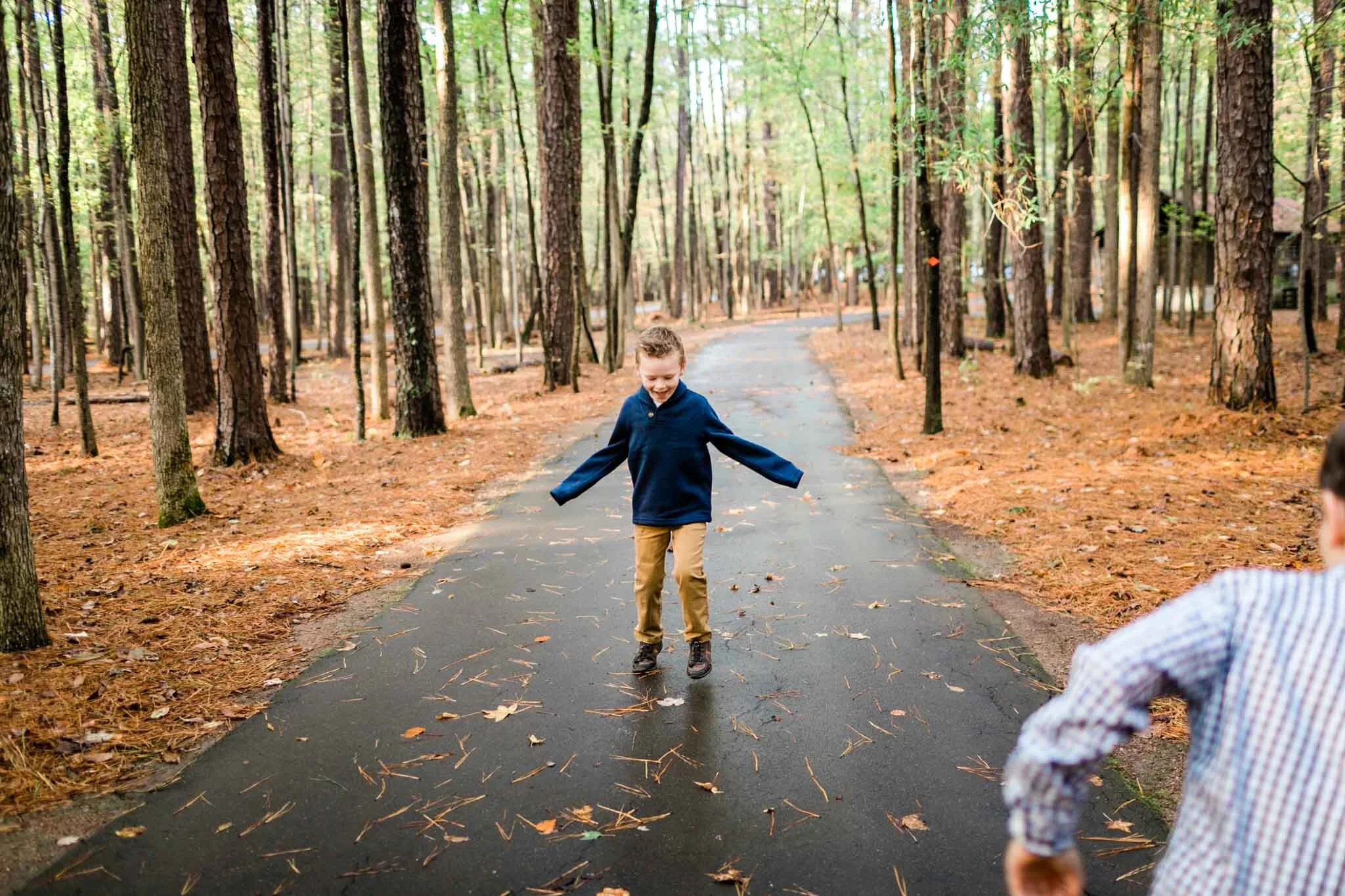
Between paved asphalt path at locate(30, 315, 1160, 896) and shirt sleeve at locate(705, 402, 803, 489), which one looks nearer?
paved asphalt path at locate(30, 315, 1160, 896)

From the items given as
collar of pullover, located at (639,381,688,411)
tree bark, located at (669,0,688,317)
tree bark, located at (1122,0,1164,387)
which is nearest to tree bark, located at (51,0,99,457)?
collar of pullover, located at (639,381,688,411)

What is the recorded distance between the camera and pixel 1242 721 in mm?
1569

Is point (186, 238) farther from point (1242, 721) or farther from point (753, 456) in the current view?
point (1242, 721)

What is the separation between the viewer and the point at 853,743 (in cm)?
422

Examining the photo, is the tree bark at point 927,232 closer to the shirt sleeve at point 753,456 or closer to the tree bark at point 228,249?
the shirt sleeve at point 753,456

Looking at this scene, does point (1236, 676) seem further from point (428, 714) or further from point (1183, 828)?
point (428, 714)

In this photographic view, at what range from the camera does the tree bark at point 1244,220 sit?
1113 cm

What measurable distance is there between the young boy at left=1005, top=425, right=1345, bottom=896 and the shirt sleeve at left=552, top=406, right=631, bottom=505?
384cm

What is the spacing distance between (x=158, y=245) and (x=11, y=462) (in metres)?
3.65

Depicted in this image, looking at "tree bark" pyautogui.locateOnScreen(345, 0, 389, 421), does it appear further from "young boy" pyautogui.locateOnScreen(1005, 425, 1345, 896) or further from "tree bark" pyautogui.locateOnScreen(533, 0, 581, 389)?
"young boy" pyautogui.locateOnScreen(1005, 425, 1345, 896)

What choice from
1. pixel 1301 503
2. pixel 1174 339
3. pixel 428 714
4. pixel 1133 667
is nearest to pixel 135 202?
pixel 428 714

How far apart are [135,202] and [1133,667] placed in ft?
29.6

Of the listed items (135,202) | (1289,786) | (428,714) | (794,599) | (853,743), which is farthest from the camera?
(135,202)

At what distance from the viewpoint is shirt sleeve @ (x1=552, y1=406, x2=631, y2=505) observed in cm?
527
